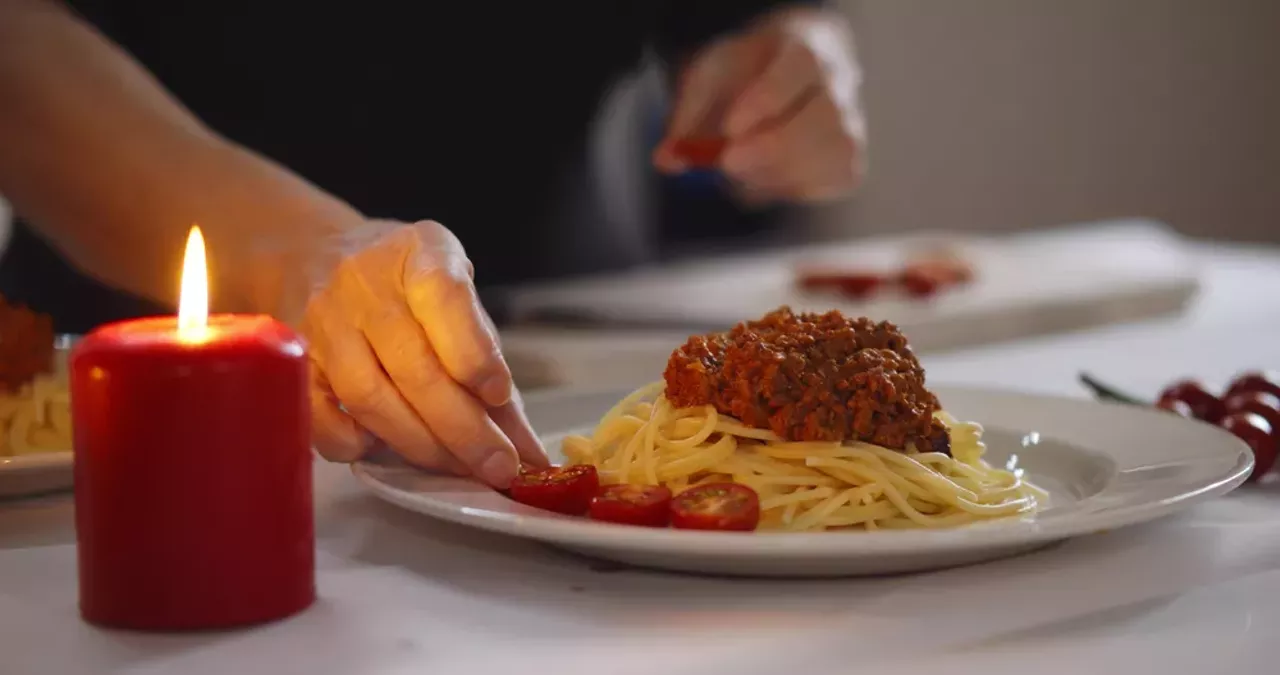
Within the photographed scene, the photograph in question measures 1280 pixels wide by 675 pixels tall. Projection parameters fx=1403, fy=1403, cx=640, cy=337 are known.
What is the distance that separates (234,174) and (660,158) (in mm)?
923

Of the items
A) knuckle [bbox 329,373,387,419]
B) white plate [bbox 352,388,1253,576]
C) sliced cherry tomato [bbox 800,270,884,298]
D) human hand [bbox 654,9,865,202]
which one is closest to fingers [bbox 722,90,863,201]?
human hand [bbox 654,9,865,202]

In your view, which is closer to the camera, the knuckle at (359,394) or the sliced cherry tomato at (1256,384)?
the knuckle at (359,394)

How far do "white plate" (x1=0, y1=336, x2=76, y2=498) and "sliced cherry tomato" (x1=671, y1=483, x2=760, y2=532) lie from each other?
0.58 metres

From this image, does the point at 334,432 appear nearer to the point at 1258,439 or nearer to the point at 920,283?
the point at 1258,439

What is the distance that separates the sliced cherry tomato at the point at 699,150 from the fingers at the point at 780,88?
0.20 feet

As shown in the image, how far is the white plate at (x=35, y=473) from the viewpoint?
1307 millimetres

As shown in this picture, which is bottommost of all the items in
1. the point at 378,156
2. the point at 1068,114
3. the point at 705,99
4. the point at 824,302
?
the point at 824,302

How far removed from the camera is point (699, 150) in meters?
2.68

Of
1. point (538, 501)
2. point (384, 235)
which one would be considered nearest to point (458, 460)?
point (538, 501)

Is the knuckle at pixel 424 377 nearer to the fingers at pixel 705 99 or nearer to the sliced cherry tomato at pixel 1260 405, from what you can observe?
the sliced cherry tomato at pixel 1260 405

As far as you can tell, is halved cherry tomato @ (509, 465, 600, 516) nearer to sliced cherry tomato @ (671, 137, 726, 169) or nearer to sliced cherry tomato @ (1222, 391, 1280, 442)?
sliced cherry tomato @ (1222, 391, 1280, 442)

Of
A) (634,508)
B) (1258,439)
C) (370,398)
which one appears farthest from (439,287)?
(1258,439)

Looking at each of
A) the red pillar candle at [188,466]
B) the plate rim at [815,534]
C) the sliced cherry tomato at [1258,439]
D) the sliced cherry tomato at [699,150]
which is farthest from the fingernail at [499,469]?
the sliced cherry tomato at [699,150]

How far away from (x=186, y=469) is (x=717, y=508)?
44cm
